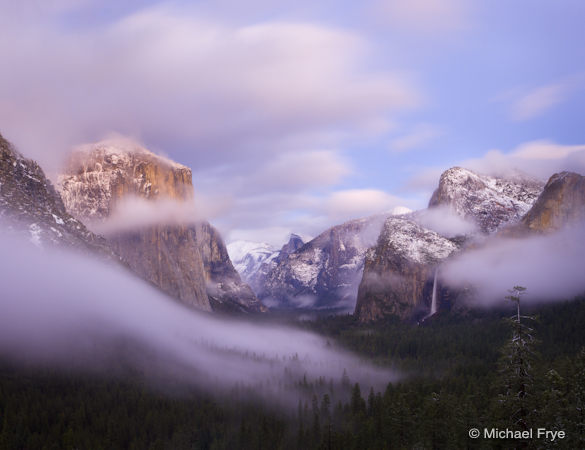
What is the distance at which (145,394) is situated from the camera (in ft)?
490

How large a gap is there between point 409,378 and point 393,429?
74.3 m

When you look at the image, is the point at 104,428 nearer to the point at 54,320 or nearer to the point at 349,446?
the point at 349,446

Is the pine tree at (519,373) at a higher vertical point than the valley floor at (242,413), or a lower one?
higher
